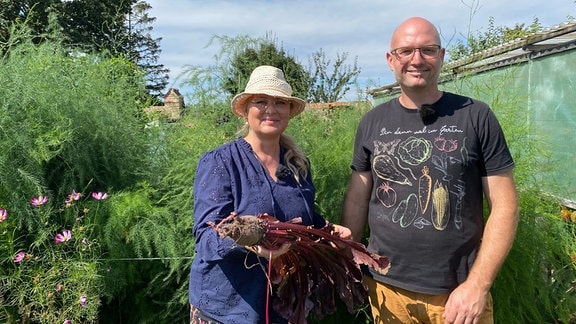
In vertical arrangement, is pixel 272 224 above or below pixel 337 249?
above

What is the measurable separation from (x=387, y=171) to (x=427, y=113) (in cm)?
31

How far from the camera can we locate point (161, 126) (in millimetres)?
3787

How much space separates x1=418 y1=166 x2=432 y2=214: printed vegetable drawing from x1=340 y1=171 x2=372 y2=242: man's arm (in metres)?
0.34

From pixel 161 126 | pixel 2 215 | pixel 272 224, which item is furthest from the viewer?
pixel 161 126

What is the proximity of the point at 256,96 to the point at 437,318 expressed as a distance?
1.28 m

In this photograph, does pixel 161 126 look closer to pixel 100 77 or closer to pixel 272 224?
pixel 100 77

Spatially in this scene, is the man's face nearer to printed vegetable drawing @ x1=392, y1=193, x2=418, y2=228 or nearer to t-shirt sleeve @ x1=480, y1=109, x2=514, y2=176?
t-shirt sleeve @ x1=480, y1=109, x2=514, y2=176

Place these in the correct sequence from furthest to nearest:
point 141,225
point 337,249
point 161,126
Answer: point 161,126, point 141,225, point 337,249

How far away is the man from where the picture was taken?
209 cm

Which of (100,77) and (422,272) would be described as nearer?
(422,272)

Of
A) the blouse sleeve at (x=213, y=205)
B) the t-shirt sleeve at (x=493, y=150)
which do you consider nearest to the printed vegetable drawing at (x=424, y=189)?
the t-shirt sleeve at (x=493, y=150)

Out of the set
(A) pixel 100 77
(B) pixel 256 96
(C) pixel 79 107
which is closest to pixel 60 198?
(C) pixel 79 107

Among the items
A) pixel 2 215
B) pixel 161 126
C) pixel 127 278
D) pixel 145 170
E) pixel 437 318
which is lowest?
pixel 127 278

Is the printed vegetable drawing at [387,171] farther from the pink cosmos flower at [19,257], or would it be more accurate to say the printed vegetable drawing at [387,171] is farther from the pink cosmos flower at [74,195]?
the pink cosmos flower at [19,257]
